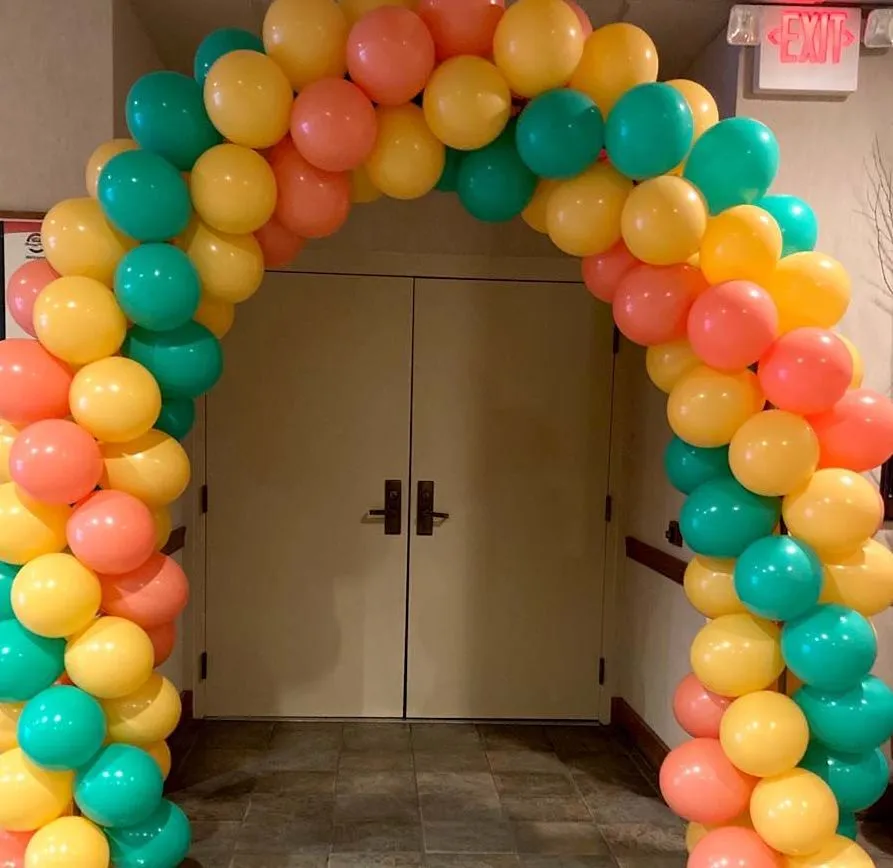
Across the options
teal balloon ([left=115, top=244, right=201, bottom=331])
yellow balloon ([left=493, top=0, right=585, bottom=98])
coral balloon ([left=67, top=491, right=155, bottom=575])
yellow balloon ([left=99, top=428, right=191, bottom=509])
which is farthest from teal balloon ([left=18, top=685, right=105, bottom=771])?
yellow balloon ([left=493, top=0, right=585, bottom=98])

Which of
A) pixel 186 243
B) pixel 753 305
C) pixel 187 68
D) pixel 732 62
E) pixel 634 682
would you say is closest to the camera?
pixel 753 305

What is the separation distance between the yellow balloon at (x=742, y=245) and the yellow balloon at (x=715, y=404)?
212 millimetres

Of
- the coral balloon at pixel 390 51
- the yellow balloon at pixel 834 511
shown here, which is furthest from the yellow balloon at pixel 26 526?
the yellow balloon at pixel 834 511

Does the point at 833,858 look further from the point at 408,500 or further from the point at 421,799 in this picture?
→ the point at 408,500

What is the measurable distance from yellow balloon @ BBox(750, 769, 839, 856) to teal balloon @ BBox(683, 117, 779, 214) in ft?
4.09

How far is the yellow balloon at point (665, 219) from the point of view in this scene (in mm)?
1780

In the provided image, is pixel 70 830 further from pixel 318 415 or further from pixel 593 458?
pixel 593 458

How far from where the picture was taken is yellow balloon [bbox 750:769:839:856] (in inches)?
70.3

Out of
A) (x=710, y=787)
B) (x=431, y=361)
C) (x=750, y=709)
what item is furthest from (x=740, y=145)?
(x=431, y=361)

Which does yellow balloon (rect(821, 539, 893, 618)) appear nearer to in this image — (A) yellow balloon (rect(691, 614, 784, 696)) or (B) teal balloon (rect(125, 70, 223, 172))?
(A) yellow balloon (rect(691, 614, 784, 696))

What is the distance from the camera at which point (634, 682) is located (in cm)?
348

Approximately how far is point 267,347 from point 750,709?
2350mm

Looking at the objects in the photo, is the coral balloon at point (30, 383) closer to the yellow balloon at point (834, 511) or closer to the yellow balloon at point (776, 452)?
the yellow balloon at point (776, 452)

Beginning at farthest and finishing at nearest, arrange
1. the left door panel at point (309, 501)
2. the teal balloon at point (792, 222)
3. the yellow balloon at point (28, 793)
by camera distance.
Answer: the left door panel at point (309, 501), the teal balloon at point (792, 222), the yellow balloon at point (28, 793)
